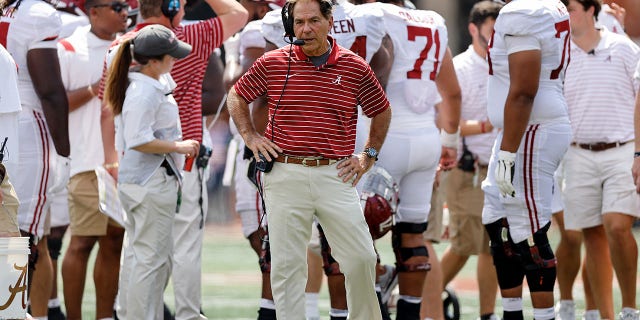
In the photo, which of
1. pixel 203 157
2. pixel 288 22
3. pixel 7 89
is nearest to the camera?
pixel 7 89

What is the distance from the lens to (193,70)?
7.66 meters

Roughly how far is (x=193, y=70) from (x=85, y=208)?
1.31m

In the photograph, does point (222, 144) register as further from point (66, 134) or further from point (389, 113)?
point (389, 113)

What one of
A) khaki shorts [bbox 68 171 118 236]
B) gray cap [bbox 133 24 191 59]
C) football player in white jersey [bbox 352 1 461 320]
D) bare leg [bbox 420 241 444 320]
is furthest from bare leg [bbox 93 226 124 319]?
bare leg [bbox 420 241 444 320]

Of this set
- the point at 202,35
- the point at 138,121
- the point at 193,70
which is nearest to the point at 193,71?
the point at 193,70

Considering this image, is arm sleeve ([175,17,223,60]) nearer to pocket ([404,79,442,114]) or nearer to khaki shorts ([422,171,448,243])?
pocket ([404,79,442,114])

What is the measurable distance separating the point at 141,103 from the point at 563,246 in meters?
3.53

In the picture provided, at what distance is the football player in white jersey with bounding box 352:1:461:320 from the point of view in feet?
24.2

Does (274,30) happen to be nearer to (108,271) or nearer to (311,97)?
(311,97)

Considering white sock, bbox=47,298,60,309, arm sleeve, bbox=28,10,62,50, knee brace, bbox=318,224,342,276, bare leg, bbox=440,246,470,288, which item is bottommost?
white sock, bbox=47,298,60,309

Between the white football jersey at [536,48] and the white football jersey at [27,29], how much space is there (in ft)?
8.53

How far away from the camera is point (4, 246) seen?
5.51 metres

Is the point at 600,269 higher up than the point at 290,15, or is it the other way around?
the point at 290,15

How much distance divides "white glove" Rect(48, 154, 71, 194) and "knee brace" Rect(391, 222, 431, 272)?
2050 mm
